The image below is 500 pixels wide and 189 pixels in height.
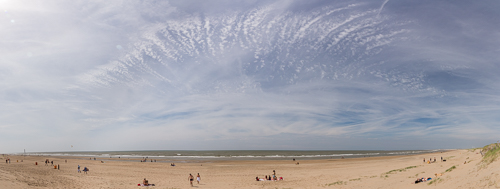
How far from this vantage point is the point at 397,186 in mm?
18578

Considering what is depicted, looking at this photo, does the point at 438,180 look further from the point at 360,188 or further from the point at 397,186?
the point at 360,188

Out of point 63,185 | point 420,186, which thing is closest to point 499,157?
point 420,186

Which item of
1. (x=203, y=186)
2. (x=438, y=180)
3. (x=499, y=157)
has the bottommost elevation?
(x=203, y=186)

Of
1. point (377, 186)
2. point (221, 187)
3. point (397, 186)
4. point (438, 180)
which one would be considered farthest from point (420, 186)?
point (221, 187)

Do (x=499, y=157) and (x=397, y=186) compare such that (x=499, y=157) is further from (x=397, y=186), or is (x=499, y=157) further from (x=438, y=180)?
(x=397, y=186)

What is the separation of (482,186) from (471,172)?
377cm

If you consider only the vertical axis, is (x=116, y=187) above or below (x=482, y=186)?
below

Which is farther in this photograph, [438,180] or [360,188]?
[360,188]

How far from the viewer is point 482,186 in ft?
38.7

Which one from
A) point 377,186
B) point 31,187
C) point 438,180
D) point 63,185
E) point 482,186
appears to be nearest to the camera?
point 482,186

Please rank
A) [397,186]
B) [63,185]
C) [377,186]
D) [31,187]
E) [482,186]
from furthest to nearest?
1. [63,185]
2. [31,187]
3. [377,186]
4. [397,186]
5. [482,186]

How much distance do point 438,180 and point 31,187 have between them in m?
34.3

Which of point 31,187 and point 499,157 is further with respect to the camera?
point 31,187

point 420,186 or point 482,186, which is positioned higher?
point 482,186
